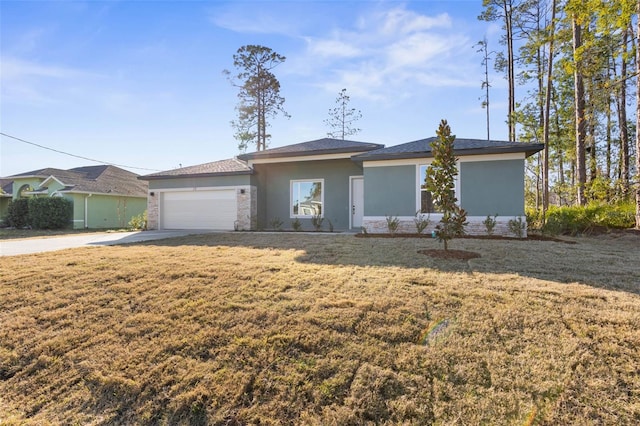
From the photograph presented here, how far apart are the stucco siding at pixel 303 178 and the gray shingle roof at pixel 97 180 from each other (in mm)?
9906

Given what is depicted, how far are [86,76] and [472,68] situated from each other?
22.7 meters

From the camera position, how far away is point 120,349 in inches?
122

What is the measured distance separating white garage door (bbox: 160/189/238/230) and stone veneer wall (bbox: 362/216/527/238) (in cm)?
617

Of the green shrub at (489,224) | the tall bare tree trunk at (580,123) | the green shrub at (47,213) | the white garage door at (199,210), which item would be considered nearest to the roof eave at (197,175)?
the white garage door at (199,210)

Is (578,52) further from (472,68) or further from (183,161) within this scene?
(183,161)

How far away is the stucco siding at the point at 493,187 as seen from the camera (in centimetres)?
983

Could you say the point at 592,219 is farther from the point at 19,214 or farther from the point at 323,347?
the point at 19,214

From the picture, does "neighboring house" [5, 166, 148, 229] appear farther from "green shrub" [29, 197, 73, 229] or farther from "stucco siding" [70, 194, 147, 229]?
"green shrub" [29, 197, 73, 229]

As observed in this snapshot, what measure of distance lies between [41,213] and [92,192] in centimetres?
263

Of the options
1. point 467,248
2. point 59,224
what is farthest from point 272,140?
point 467,248

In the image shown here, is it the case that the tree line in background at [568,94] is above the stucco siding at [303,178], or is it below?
above

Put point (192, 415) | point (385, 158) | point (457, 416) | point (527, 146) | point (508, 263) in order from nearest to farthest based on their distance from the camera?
point (457, 416), point (192, 415), point (508, 263), point (527, 146), point (385, 158)

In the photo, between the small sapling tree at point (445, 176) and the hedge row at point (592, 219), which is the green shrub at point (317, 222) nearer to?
the small sapling tree at point (445, 176)

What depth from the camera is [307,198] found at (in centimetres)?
1386
